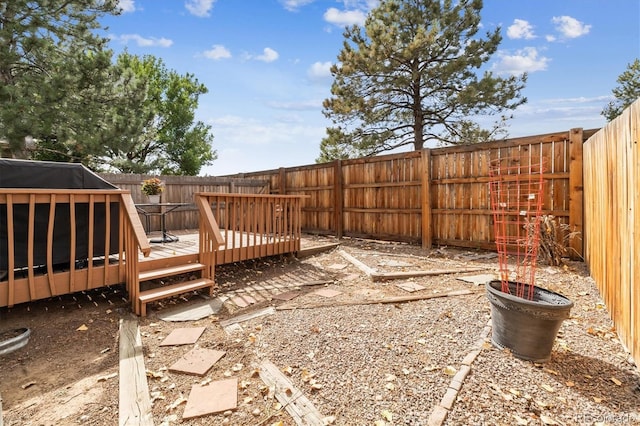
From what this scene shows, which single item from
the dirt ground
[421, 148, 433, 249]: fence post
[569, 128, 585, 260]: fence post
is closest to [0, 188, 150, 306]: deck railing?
the dirt ground

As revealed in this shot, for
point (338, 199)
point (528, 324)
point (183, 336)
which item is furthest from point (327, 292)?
point (338, 199)

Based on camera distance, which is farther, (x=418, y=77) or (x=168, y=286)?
(x=418, y=77)

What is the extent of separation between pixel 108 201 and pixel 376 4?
1025cm

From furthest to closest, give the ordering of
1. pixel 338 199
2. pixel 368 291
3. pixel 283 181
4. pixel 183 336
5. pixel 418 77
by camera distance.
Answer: pixel 418 77 → pixel 283 181 → pixel 338 199 → pixel 368 291 → pixel 183 336

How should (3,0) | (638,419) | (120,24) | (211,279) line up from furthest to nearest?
1. (120,24)
2. (3,0)
3. (211,279)
4. (638,419)

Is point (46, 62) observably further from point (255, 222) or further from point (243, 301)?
point (243, 301)

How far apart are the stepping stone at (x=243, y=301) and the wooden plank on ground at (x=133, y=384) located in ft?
3.43

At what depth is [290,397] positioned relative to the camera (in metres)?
1.80

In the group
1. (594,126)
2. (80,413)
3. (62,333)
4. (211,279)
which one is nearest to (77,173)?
(62,333)

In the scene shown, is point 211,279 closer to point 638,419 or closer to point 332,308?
point 332,308

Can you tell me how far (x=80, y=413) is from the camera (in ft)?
5.75

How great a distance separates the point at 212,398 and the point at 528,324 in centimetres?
212

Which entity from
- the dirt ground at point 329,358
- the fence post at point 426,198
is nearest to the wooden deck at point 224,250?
the dirt ground at point 329,358

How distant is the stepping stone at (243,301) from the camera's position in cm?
351
